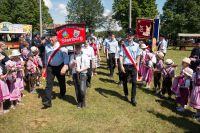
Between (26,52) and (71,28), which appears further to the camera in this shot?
(26,52)

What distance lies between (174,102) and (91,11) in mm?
74427

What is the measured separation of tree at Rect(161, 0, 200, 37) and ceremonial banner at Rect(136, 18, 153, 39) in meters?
53.6

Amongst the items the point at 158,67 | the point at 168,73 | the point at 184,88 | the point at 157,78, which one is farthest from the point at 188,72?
the point at 157,78

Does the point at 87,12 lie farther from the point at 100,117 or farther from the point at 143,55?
the point at 100,117

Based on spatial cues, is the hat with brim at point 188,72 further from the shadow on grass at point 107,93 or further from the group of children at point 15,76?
the group of children at point 15,76

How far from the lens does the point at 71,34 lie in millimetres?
8078

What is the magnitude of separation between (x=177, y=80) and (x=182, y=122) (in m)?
1.66

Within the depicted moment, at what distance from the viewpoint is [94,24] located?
269 ft

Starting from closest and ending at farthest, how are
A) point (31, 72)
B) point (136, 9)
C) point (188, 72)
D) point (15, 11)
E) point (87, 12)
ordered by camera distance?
point (188, 72)
point (31, 72)
point (136, 9)
point (15, 11)
point (87, 12)

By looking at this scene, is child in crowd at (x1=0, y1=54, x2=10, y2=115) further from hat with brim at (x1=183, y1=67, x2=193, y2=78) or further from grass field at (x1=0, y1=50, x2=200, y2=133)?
hat with brim at (x1=183, y1=67, x2=193, y2=78)

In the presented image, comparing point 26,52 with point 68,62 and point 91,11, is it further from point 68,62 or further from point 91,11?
point 91,11

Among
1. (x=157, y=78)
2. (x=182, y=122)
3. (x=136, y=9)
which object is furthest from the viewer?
(x=136, y=9)

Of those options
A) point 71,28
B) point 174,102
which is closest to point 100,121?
point 71,28

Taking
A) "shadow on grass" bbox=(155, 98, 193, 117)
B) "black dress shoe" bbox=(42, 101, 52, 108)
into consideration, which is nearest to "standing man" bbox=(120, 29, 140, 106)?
"shadow on grass" bbox=(155, 98, 193, 117)
